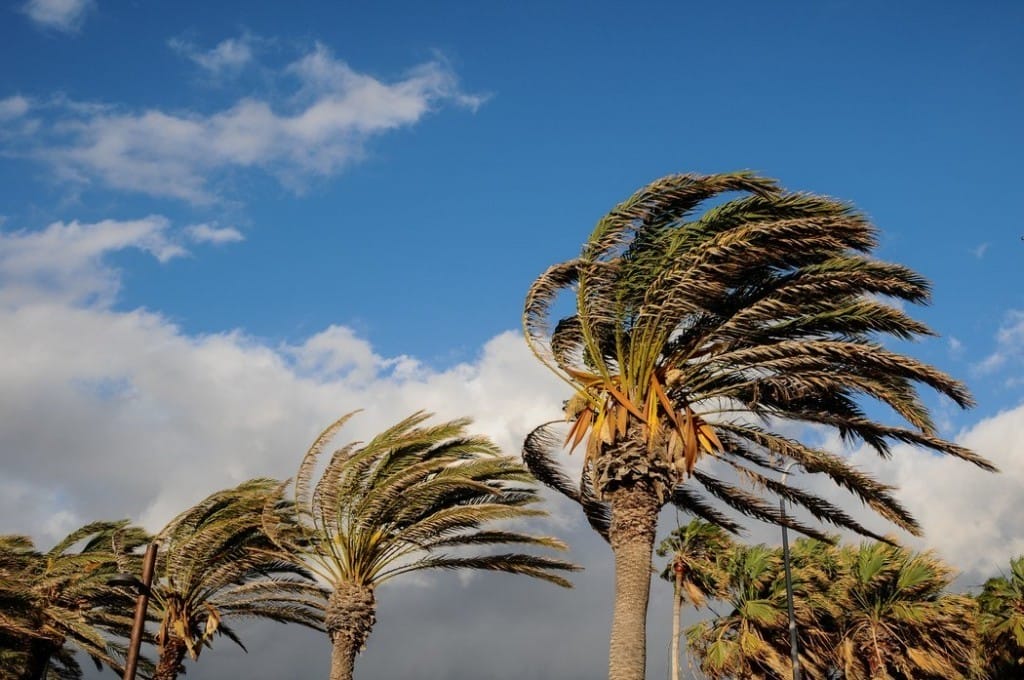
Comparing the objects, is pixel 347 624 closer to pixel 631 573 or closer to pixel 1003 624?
pixel 631 573

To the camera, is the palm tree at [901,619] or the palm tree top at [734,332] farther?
the palm tree at [901,619]

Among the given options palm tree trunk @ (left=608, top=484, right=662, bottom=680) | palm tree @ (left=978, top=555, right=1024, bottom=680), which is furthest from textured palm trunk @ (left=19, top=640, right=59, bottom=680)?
palm tree @ (left=978, top=555, right=1024, bottom=680)

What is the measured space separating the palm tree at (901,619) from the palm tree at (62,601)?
21.9m

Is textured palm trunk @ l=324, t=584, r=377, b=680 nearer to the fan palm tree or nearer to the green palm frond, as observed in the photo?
the green palm frond

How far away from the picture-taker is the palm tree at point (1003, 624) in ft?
93.4

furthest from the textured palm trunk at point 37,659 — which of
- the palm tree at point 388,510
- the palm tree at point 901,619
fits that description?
the palm tree at point 901,619

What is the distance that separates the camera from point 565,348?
18.6 m

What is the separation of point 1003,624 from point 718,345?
1785 centimetres

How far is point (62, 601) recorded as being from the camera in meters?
28.6

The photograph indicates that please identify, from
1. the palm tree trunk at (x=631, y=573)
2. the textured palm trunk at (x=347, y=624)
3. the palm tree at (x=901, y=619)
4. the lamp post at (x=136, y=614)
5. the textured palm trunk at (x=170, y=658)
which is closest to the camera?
the lamp post at (x=136, y=614)

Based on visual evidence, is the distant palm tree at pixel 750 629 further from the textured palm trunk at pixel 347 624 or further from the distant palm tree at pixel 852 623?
the textured palm trunk at pixel 347 624

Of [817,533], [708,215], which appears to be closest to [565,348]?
[708,215]

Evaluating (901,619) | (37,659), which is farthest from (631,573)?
(37,659)

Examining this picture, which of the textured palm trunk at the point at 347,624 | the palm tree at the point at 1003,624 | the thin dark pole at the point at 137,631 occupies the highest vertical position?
the palm tree at the point at 1003,624
